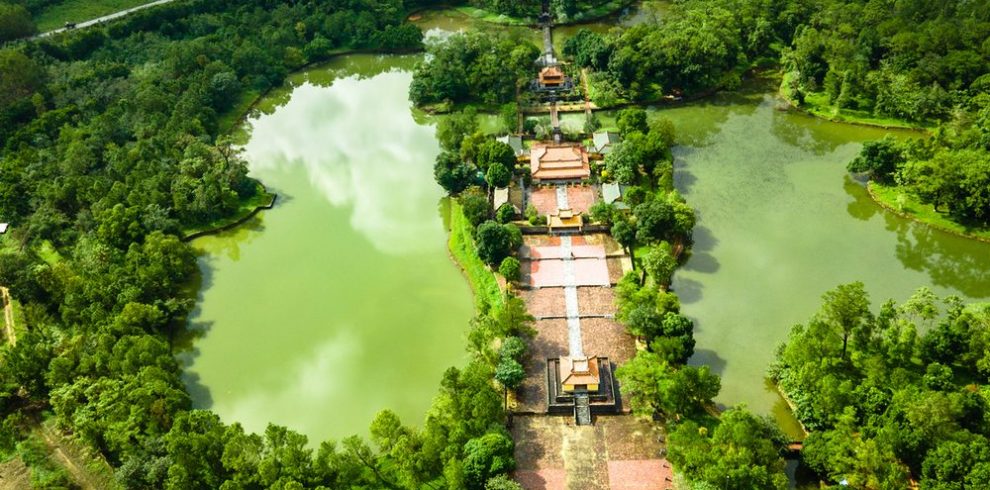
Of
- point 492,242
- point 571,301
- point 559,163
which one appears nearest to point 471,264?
point 492,242

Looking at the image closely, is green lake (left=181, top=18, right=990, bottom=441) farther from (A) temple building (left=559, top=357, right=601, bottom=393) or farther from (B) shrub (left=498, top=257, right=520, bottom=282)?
(A) temple building (left=559, top=357, right=601, bottom=393)

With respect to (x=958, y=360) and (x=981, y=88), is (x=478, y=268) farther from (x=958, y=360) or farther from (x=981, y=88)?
(x=981, y=88)

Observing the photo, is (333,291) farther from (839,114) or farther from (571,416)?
(839,114)

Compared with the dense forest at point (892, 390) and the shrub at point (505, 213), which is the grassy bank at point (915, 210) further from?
the shrub at point (505, 213)

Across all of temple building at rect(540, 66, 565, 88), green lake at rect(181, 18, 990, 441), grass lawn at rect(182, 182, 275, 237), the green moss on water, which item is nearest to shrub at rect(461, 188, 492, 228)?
green lake at rect(181, 18, 990, 441)

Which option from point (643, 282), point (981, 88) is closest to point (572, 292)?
point (643, 282)
